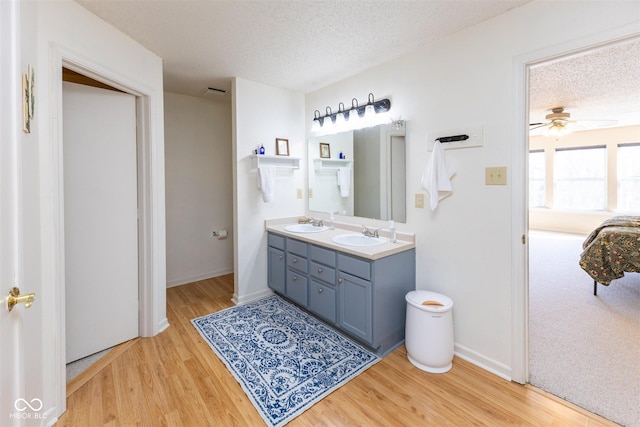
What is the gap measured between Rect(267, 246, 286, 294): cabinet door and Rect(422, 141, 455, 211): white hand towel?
1.56m

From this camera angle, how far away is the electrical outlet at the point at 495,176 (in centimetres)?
186

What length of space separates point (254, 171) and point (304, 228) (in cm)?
80

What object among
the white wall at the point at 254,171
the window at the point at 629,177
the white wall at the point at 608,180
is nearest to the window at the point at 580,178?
the white wall at the point at 608,180

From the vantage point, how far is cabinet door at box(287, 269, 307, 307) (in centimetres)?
269

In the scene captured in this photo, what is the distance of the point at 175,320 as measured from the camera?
8.86ft

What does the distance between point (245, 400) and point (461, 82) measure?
249cm

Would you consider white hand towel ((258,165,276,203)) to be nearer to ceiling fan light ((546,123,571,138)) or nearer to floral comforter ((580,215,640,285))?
floral comforter ((580,215,640,285))

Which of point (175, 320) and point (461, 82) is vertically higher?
point (461, 82)

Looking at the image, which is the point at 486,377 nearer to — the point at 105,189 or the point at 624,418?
the point at 624,418

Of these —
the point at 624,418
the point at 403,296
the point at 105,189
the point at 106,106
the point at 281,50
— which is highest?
the point at 281,50

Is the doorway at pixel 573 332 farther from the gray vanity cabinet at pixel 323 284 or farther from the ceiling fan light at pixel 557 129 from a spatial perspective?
the gray vanity cabinet at pixel 323 284

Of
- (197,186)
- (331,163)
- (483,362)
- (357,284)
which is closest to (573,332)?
(483,362)

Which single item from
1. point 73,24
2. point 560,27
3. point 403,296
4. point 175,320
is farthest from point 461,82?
point 175,320

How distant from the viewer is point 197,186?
12.4 feet
